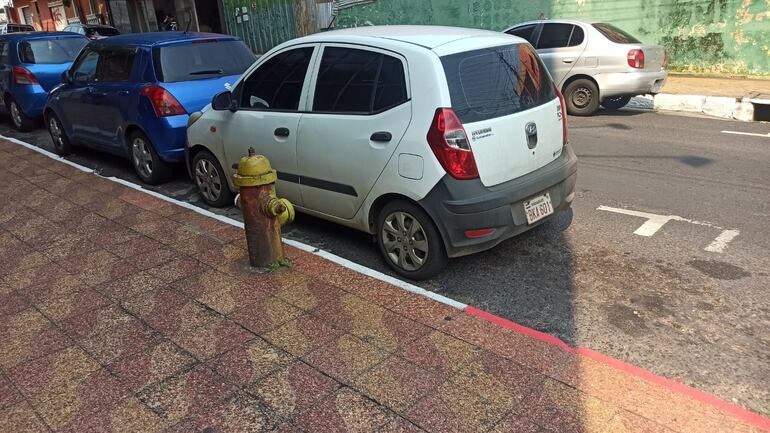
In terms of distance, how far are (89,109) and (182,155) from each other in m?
1.76

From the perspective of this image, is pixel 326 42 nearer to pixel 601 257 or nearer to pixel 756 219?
pixel 601 257

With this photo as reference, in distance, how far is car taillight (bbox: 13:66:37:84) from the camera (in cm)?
934

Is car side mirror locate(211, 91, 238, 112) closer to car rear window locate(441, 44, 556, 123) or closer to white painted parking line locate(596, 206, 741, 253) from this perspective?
car rear window locate(441, 44, 556, 123)

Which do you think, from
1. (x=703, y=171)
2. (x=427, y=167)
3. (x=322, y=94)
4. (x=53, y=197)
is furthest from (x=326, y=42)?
(x=703, y=171)

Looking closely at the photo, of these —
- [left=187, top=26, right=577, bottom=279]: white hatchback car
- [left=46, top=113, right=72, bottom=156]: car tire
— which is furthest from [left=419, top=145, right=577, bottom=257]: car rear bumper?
[left=46, top=113, right=72, bottom=156]: car tire

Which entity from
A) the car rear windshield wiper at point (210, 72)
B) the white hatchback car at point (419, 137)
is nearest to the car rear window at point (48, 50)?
the car rear windshield wiper at point (210, 72)

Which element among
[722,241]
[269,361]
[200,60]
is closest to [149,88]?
[200,60]

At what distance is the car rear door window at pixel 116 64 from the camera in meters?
6.34

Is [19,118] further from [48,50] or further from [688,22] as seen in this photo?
[688,22]

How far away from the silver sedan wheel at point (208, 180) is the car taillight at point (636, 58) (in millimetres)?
7268

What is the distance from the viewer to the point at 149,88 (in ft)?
19.6

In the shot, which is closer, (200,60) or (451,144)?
(451,144)

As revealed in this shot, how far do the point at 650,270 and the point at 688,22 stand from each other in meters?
10.7

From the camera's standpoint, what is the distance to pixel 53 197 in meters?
6.20
